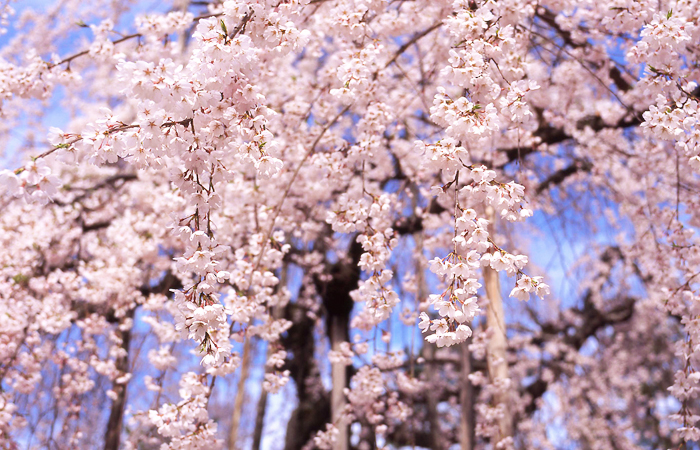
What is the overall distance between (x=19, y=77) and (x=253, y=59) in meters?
1.88

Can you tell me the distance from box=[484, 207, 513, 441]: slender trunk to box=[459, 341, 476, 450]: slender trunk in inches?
24.9

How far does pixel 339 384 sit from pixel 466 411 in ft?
4.02

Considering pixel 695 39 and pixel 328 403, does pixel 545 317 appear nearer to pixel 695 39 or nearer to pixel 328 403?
pixel 328 403

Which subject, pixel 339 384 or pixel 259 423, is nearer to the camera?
pixel 339 384

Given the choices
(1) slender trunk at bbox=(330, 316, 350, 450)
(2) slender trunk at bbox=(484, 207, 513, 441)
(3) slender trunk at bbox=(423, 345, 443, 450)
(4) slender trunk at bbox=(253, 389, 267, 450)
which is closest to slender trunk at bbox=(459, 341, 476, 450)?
(2) slender trunk at bbox=(484, 207, 513, 441)

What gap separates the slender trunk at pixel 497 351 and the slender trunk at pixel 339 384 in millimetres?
1216

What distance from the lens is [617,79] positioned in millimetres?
3594

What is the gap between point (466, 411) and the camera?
3896mm

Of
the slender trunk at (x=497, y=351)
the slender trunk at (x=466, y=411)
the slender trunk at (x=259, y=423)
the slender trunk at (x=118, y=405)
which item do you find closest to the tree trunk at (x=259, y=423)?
the slender trunk at (x=259, y=423)

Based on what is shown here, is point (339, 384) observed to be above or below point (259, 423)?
above

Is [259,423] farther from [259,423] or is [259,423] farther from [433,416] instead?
[433,416]

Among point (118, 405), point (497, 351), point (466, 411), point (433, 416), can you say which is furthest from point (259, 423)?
point (497, 351)

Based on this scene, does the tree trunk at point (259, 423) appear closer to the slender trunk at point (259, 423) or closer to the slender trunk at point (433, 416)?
the slender trunk at point (259, 423)

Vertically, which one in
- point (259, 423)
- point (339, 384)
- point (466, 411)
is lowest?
point (466, 411)
